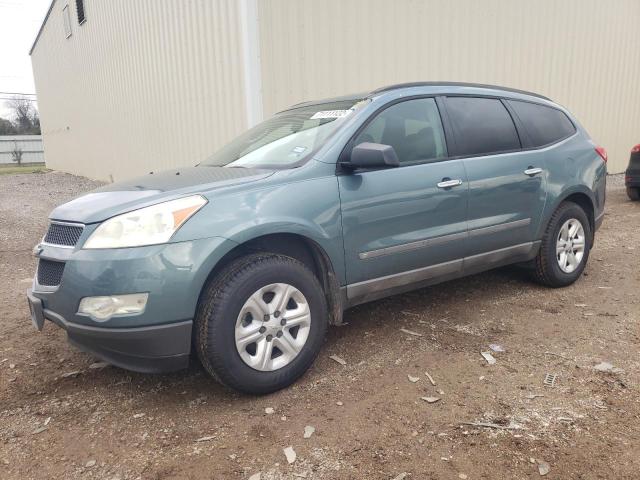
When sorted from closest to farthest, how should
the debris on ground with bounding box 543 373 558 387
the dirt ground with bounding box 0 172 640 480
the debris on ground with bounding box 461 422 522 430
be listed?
the dirt ground with bounding box 0 172 640 480 < the debris on ground with bounding box 461 422 522 430 < the debris on ground with bounding box 543 373 558 387

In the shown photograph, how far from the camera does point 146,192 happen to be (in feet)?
9.11

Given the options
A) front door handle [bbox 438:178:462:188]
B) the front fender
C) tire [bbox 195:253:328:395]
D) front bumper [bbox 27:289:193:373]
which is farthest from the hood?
front door handle [bbox 438:178:462:188]

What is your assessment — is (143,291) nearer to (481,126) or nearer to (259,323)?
(259,323)

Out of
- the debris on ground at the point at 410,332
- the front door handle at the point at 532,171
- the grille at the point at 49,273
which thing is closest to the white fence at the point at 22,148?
the grille at the point at 49,273

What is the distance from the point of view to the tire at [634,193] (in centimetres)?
923

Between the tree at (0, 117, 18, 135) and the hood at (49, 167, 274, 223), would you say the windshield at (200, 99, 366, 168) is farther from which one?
the tree at (0, 117, 18, 135)

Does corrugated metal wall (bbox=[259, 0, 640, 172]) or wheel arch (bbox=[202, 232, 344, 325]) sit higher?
corrugated metal wall (bbox=[259, 0, 640, 172])

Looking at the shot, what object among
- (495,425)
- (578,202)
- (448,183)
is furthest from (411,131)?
(578,202)

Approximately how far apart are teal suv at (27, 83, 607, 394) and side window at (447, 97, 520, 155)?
1 centimetres

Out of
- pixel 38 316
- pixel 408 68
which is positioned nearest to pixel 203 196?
pixel 38 316

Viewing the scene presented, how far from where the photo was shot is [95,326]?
2441mm

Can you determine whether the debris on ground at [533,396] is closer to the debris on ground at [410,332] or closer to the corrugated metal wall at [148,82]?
the debris on ground at [410,332]

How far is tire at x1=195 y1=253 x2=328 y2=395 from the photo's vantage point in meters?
2.54

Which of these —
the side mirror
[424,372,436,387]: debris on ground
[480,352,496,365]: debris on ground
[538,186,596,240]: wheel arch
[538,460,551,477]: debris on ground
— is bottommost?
[480,352,496,365]: debris on ground
